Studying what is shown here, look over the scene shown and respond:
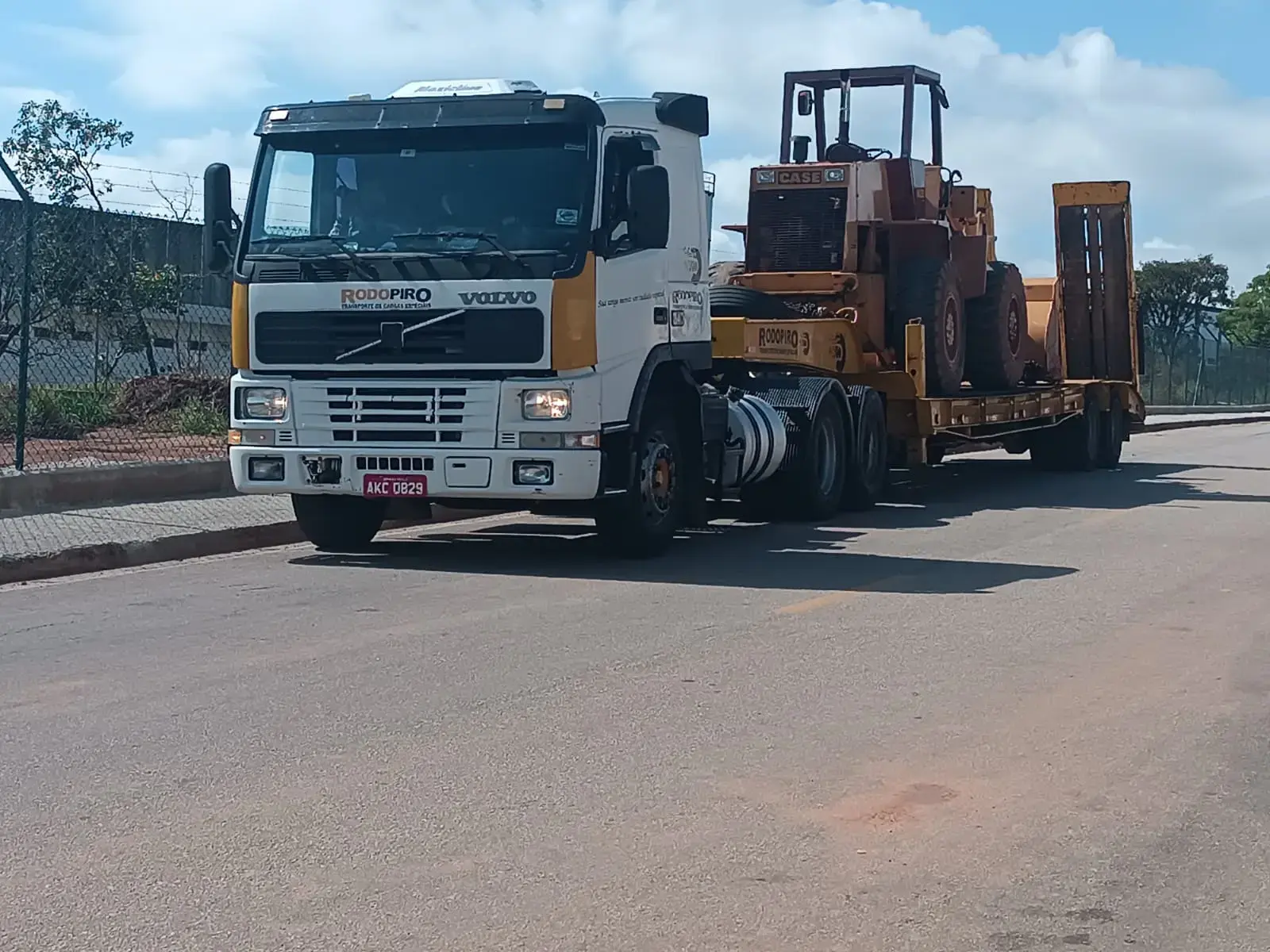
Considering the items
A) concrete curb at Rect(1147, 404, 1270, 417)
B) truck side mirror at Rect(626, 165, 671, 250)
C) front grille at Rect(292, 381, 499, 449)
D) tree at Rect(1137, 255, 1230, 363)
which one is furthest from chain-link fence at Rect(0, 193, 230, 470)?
tree at Rect(1137, 255, 1230, 363)

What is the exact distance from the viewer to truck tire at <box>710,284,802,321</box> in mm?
16016

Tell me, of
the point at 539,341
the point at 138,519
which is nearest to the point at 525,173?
the point at 539,341

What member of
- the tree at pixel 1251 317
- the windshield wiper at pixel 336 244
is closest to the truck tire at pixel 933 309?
the windshield wiper at pixel 336 244

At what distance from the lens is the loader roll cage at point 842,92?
18422 millimetres

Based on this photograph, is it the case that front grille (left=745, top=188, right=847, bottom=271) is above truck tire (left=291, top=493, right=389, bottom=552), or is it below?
above

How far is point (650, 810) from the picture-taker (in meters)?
5.45

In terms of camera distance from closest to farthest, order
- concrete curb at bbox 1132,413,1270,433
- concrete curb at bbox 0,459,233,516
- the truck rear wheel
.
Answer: concrete curb at bbox 0,459,233,516 → the truck rear wheel → concrete curb at bbox 1132,413,1270,433

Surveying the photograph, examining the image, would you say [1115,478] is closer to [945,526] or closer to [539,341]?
[945,526]

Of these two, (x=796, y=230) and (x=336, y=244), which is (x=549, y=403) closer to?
(x=336, y=244)

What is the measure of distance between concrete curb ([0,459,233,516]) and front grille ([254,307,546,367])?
9.35 feet

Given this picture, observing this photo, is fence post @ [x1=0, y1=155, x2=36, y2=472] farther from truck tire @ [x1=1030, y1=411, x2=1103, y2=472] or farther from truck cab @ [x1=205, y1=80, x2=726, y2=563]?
truck tire @ [x1=1030, y1=411, x2=1103, y2=472]

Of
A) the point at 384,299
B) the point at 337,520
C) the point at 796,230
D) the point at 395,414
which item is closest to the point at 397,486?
the point at 395,414

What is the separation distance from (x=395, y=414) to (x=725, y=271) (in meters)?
7.19

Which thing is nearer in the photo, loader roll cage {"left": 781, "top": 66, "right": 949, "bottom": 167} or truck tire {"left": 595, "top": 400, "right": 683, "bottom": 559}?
truck tire {"left": 595, "top": 400, "right": 683, "bottom": 559}
